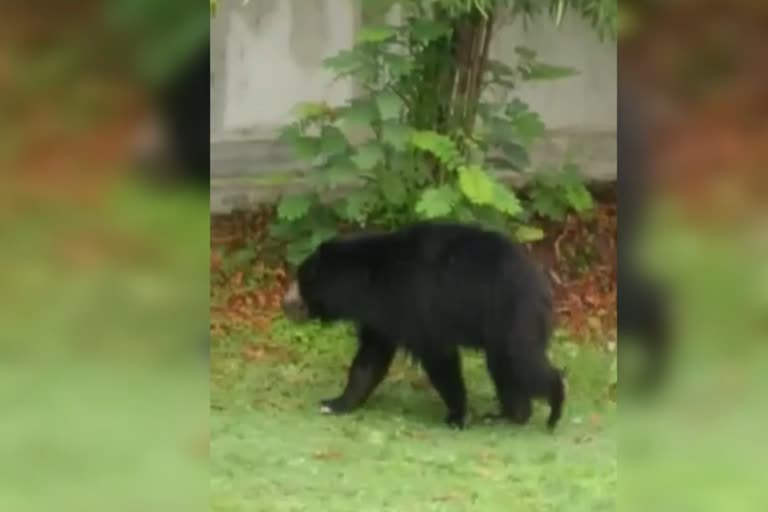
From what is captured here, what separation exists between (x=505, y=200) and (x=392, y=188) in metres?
0.32

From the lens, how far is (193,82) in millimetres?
1377

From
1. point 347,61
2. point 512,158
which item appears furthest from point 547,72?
point 347,61

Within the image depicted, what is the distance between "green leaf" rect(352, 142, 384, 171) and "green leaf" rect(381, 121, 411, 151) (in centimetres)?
4

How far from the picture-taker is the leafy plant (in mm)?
3217

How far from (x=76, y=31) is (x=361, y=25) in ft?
6.00

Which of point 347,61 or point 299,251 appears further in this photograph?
point 299,251

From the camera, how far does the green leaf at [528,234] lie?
3.38 meters

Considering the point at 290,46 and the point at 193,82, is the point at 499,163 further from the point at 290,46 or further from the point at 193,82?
the point at 193,82

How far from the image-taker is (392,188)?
338 centimetres

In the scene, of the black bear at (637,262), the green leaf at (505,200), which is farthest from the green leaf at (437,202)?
the black bear at (637,262)

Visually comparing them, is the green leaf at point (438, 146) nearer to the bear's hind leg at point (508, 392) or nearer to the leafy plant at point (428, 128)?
the leafy plant at point (428, 128)

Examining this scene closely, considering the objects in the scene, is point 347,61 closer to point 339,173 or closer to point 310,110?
point 310,110

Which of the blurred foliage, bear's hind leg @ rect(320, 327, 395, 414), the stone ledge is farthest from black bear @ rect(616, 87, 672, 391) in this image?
bear's hind leg @ rect(320, 327, 395, 414)

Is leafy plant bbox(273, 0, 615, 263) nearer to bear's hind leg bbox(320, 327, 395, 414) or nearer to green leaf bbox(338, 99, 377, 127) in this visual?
green leaf bbox(338, 99, 377, 127)
